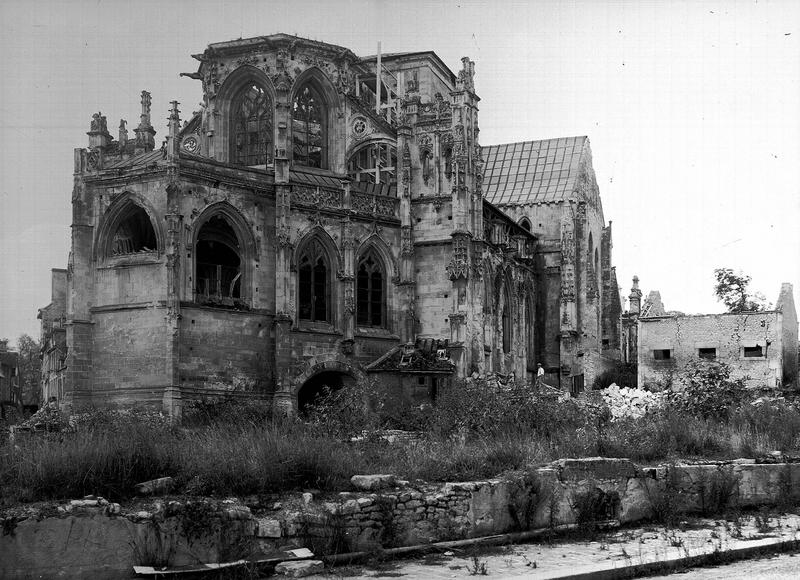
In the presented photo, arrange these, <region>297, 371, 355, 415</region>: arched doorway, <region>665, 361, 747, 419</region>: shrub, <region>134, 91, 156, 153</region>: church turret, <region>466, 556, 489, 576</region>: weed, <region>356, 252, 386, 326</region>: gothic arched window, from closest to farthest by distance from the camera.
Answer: <region>466, 556, 489, 576</region>: weed, <region>665, 361, 747, 419</region>: shrub, <region>297, 371, 355, 415</region>: arched doorway, <region>356, 252, 386, 326</region>: gothic arched window, <region>134, 91, 156, 153</region>: church turret

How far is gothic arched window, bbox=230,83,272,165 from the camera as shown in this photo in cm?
3944

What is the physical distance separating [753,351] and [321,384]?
58.7 ft

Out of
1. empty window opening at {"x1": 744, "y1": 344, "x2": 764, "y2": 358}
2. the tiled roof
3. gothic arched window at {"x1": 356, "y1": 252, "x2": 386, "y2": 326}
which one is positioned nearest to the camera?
gothic arched window at {"x1": 356, "y1": 252, "x2": 386, "y2": 326}

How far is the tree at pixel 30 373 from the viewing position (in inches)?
2908

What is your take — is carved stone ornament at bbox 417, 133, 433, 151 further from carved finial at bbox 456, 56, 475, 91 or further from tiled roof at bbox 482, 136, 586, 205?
tiled roof at bbox 482, 136, 586, 205

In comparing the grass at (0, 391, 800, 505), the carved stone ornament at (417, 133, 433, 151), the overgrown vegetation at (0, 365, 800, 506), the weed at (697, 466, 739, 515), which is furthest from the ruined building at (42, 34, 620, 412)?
the weed at (697, 466, 739, 515)

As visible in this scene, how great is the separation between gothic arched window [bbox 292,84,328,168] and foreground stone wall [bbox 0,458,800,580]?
966 inches

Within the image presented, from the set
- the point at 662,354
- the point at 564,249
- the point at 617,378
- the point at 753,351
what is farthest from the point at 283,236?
the point at 617,378

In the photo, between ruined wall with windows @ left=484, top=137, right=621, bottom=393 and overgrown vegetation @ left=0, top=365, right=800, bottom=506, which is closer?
overgrown vegetation @ left=0, top=365, right=800, bottom=506

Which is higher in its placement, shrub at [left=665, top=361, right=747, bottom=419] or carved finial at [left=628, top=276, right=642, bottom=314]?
carved finial at [left=628, top=276, right=642, bottom=314]

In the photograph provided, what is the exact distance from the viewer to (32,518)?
469 inches

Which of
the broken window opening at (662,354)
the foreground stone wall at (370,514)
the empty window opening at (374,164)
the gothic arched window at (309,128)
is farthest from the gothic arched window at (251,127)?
the foreground stone wall at (370,514)

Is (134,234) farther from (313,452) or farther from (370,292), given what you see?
(313,452)

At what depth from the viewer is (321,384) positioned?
35531 millimetres
